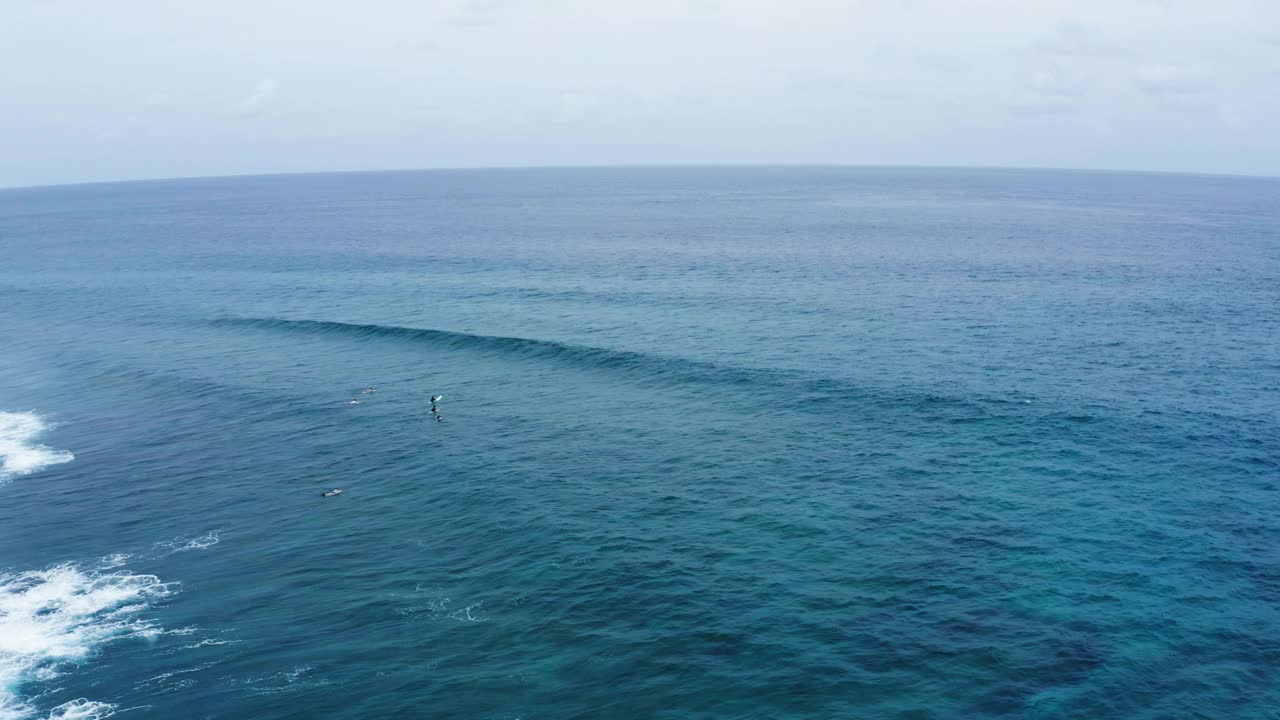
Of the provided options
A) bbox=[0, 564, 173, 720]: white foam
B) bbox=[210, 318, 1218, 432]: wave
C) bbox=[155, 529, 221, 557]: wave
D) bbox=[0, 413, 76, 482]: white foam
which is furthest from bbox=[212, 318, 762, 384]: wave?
bbox=[0, 564, 173, 720]: white foam

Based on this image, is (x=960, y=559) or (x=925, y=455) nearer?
(x=960, y=559)

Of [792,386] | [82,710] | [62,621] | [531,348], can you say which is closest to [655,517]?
[792,386]

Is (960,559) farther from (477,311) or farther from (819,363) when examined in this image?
(477,311)

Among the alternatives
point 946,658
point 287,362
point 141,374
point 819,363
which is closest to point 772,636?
point 946,658

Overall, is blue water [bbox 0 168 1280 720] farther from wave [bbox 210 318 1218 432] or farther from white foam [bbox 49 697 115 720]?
wave [bbox 210 318 1218 432]

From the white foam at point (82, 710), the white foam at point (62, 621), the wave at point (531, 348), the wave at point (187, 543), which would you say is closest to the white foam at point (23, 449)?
the white foam at point (62, 621)

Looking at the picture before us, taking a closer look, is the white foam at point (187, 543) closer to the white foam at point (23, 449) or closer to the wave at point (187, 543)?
the wave at point (187, 543)
